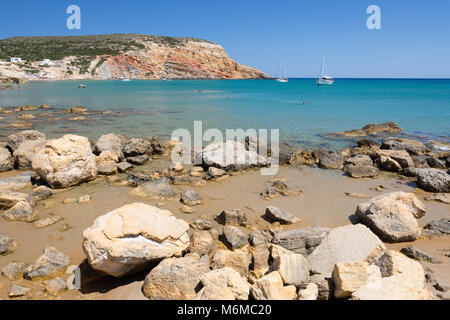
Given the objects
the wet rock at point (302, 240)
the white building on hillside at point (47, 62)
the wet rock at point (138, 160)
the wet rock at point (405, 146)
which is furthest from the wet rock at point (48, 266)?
the white building on hillside at point (47, 62)

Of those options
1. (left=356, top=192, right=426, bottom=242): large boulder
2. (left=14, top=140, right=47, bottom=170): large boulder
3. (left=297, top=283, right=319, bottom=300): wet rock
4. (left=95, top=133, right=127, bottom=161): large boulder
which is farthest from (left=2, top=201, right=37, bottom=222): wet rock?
(left=356, top=192, right=426, bottom=242): large boulder

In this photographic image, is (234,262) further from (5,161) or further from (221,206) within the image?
(5,161)

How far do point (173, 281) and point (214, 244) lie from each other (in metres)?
1.82

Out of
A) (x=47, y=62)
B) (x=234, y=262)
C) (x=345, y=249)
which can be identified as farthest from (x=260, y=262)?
(x=47, y=62)

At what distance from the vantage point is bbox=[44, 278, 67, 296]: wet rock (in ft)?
15.0

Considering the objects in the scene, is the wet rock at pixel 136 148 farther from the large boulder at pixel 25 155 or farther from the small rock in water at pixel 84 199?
the small rock in water at pixel 84 199

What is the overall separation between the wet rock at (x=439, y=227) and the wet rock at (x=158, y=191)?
661cm

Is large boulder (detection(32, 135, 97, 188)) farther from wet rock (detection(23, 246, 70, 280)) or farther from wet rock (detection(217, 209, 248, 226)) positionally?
wet rock (detection(217, 209, 248, 226))

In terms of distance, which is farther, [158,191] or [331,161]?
[331,161]

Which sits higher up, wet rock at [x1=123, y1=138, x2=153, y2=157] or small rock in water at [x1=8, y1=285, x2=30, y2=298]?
wet rock at [x1=123, y1=138, x2=153, y2=157]

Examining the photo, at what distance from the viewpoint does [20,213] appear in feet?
23.0

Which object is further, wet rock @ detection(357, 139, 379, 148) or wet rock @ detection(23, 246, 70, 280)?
wet rock @ detection(357, 139, 379, 148)

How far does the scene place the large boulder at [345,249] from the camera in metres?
4.88

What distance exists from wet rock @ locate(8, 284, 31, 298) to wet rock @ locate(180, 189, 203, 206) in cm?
423
